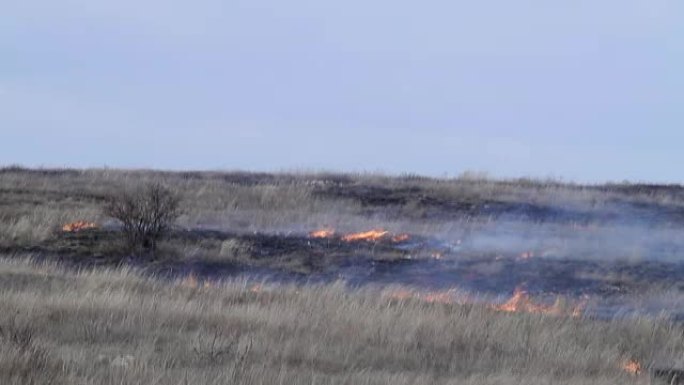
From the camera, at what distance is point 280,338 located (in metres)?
9.77

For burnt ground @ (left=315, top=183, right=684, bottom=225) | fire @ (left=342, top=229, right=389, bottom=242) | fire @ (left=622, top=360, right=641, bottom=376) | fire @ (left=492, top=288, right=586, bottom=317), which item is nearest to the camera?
fire @ (left=622, top=360, right=641, bottom=376)

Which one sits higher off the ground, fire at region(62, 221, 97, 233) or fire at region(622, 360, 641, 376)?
fire at region(62, 221, 97, 233)

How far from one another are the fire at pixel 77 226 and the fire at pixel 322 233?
16.3ft

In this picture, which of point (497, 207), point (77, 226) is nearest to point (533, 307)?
point (77, 226)

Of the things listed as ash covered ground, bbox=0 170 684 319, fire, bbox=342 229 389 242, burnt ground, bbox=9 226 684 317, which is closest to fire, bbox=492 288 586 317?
ash covered ground, bbox=0 170 684 319

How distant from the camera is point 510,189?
32812 mm

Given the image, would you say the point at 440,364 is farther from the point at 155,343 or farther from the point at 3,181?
the point at 3,181

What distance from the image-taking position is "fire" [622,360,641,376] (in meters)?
9.80

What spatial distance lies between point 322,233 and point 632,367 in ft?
47.5

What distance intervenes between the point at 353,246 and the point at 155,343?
13.5 meters

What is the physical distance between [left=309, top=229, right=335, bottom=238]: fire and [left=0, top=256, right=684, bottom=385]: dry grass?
379 inches

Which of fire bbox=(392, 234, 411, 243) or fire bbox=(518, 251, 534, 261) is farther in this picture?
fire bbox=(392, 234, 411, 243)

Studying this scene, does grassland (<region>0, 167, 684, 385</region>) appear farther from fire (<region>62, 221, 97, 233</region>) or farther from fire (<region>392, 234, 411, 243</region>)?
fire (<region>392, 234, 411, 243</region>)

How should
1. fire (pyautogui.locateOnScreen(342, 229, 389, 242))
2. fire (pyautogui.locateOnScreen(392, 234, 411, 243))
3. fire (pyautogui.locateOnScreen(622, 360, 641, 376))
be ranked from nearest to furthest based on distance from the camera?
fire (pyautogui.locateOnScreen(622, 360, 641, 376)) < fire (pyautogui.locateOnScreen(342, 229, 389, 242)) < fire (pyautogui.locateOnScreen(392, 234, 411, 243))
